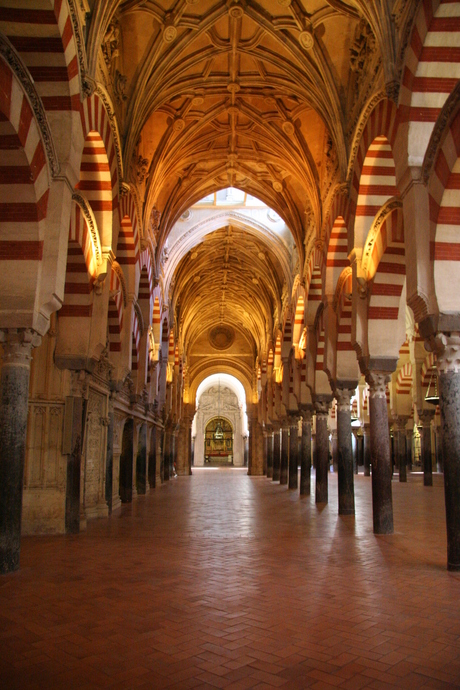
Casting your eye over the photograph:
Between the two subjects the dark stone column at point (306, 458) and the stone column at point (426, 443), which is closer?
the dark stone column at point (306, 458)

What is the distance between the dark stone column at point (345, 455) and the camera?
988 cm

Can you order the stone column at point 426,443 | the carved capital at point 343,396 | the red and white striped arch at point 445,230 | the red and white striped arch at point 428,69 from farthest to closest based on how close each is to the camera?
1. the stone column at point 426,443
2. the carved capital at point 343,396
3. the red and white striped arch at point 428,69
4. the red and white striped arch at point 445,230

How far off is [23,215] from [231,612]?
419cm

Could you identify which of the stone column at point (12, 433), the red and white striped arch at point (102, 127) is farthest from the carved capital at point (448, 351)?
the red and white striped arch at point (102, 127)

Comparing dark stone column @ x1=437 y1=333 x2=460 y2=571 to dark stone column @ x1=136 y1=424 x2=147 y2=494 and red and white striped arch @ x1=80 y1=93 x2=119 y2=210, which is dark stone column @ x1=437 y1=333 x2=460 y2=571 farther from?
dark stone column @ x1=136 y1=424 x2=147 y2=494

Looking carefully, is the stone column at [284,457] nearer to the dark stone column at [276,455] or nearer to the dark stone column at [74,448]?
the dark stone column at [276,455]

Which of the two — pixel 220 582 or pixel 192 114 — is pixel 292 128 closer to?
pixel 192 114

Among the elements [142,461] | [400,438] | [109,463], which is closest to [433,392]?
[400,438]

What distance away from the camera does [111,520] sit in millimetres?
9250

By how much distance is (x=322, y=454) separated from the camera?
503 inches

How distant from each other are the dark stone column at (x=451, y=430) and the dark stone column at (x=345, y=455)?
4406 millimetres

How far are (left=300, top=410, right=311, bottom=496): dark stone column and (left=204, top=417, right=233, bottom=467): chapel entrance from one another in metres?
28.4

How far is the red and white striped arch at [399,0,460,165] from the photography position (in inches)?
232

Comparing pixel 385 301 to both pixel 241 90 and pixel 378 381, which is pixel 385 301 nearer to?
pixel 378 381
